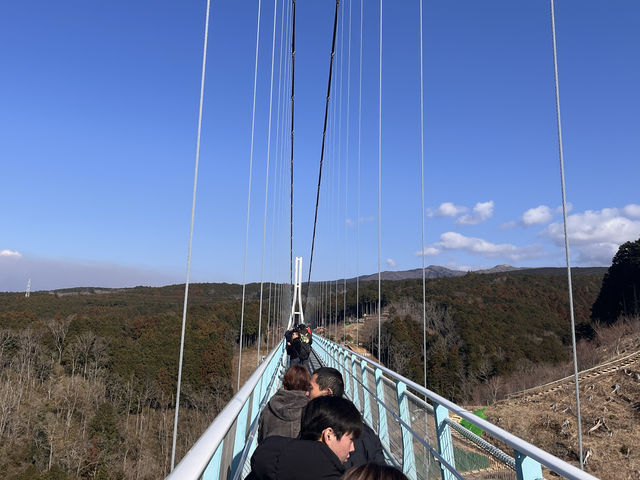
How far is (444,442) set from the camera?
9.00 feet

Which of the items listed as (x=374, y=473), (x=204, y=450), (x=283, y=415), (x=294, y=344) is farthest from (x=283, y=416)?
(x=294, y=344)

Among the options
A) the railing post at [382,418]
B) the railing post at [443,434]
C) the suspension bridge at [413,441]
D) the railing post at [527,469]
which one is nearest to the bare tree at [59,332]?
the suspension bridge at [413,441]

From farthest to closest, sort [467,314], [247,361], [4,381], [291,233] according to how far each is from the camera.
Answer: [247,361]
[467,314]
[4,381]
[291,233]

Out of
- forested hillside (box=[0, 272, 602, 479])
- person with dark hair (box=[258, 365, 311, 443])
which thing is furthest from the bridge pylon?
person with dark hair (box=[258, 365, 311, 443])

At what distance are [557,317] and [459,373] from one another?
65.9 feet

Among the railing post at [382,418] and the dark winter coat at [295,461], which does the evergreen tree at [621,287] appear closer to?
the railing post at [382,418]

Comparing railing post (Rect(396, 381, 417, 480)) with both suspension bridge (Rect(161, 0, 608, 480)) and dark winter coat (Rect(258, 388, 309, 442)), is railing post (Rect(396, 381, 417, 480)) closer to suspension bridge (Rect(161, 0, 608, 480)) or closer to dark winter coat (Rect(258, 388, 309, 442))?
suspension bridge (Rect(161, 0, 608, 480))

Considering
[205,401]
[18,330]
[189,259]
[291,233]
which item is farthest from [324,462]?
[18,330]

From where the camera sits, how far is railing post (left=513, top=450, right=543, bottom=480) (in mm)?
1618

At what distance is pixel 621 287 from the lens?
36656 mm

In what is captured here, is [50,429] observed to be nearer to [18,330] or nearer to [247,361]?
[18,330]

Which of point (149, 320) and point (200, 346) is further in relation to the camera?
point (149, 320)

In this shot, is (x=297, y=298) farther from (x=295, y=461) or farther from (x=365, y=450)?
(x=295, y=461)

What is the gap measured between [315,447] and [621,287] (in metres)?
40.6
